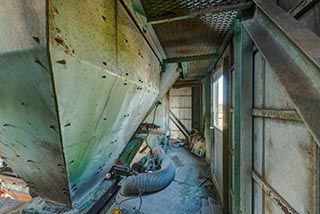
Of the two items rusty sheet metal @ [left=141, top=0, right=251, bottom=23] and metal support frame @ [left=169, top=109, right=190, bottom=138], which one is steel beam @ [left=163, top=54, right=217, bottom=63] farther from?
metal support frame @ [left=169, top=109, right=190, bottom=138]

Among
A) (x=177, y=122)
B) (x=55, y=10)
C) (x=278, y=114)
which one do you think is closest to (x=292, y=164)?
(x=278, y=114)

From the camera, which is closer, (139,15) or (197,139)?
(139,15)

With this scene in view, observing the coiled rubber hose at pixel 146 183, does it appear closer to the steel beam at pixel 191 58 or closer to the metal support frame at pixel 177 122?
the steel beam at pixel 191 58

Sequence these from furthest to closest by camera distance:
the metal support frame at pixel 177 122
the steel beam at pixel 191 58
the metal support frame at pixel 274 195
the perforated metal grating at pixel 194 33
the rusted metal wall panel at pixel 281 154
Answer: the metal support frame at pixel 177 122
the steel beam at pixel 191 58
the perforated metal grating at pixel 194 33
the metal support frame at pixel 274 195
the rusted metal wall panel at pixel 281 154

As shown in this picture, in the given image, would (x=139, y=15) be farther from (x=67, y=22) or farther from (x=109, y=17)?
(x=67, y=22)

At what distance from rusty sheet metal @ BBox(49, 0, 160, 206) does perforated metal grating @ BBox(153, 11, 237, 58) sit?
1.21 ft

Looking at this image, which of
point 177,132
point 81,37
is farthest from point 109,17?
point 177,132

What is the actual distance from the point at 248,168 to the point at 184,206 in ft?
5.47

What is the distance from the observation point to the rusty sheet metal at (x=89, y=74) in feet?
1.95

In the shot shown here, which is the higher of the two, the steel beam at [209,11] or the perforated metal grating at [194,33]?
the perforated metal grating at [194,33]

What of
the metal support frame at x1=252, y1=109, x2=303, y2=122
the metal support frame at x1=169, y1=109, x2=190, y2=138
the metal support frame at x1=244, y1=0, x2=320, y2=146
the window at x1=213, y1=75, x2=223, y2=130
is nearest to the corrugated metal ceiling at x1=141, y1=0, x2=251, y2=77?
the metal support frame at x1=244, y1=0, x2=320, y2=146

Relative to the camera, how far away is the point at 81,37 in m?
0.67

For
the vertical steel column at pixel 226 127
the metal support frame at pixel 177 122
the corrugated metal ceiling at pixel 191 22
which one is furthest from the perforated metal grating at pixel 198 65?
the metal support frame at pixel 177 122

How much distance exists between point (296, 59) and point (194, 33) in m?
1.14
